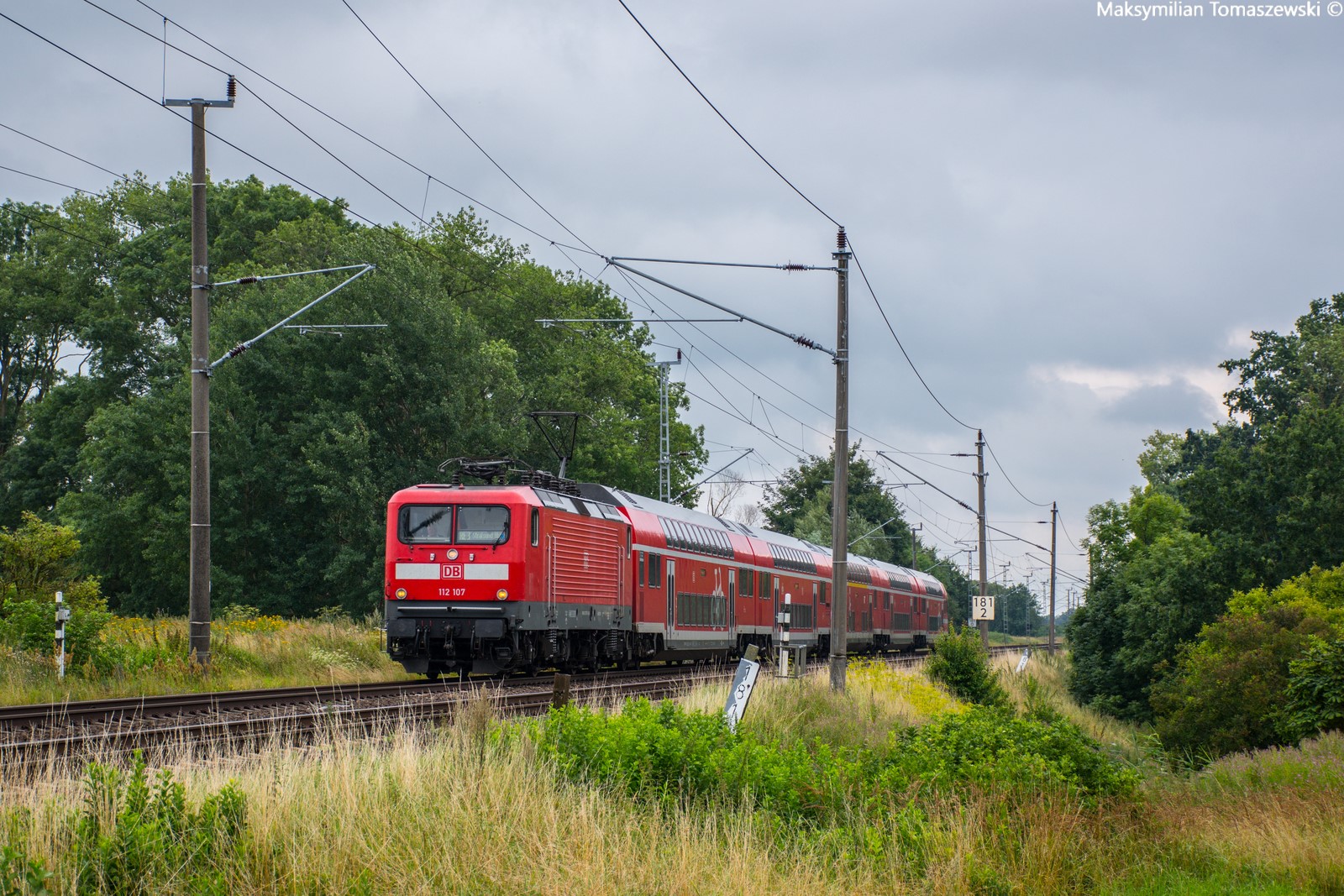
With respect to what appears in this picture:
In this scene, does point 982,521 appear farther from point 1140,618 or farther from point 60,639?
point 60,639

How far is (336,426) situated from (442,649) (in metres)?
23.0

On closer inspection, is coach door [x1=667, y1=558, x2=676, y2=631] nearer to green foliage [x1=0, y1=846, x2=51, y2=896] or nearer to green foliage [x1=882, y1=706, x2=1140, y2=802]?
green foliage [x1=882, y1=706, x2=1140, y2=802]

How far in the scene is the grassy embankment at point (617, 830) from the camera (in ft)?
24.9

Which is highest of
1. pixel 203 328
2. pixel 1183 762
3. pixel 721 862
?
pixel 203 328

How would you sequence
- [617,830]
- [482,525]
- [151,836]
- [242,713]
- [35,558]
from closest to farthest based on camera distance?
[151,836]
[617,830]
[242,713]
[482,525]
[35,558]

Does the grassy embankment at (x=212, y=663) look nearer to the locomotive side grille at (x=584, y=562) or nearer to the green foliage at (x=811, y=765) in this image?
the locomotive side grille at (x=584, y=562)

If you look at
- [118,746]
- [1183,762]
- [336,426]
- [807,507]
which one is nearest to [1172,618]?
[1183,762]

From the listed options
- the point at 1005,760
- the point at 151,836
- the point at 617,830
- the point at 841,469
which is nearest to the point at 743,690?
the point at 1005,760

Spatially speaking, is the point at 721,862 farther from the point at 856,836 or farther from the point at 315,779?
the point at 315,779

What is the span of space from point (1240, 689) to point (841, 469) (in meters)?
8.98

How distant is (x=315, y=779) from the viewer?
9125 mm

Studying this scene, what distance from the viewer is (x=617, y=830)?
8945mm

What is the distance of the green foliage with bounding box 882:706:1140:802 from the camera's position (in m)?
11.2

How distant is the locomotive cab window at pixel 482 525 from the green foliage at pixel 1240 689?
11.7 meters
